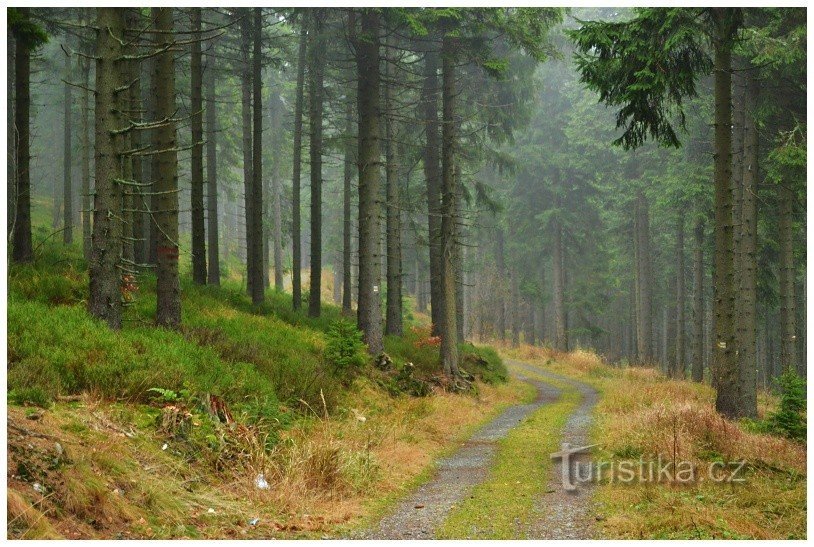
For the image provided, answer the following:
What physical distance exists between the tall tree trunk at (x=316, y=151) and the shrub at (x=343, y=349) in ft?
21.7

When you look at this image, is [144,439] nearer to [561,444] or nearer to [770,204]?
[561,444]

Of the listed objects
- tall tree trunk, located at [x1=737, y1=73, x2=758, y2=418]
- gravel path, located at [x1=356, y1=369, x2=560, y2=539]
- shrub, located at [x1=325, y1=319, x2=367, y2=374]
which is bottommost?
gravel path, located at [x1=356, y1=369, x2=560, y2=539]

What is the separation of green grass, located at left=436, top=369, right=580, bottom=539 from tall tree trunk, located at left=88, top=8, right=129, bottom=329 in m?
6.43

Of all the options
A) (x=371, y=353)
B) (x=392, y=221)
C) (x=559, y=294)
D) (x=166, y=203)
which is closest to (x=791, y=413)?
(x=371, y=353)

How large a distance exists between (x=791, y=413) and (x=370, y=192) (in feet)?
36.0

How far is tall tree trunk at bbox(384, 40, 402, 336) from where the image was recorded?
1964 cm

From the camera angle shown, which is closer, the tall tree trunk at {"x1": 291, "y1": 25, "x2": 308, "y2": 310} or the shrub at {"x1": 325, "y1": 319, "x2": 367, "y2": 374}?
the shrub at {"x1": 325, "y1": 319, "x2": 367, "y2": 374}

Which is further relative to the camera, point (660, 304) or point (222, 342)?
point (660, 304)

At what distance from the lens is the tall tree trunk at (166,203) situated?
1245cm

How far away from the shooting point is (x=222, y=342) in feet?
40.5

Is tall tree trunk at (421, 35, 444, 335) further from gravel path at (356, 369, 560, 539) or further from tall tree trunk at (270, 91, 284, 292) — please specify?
tall tree trunk at (270, 91, 284, 292)

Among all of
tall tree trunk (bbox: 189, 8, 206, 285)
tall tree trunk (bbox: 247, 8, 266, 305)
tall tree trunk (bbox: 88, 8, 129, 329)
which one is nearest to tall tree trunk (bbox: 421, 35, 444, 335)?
tall tree trunk (bbox: 247, 8, 266, 305)
